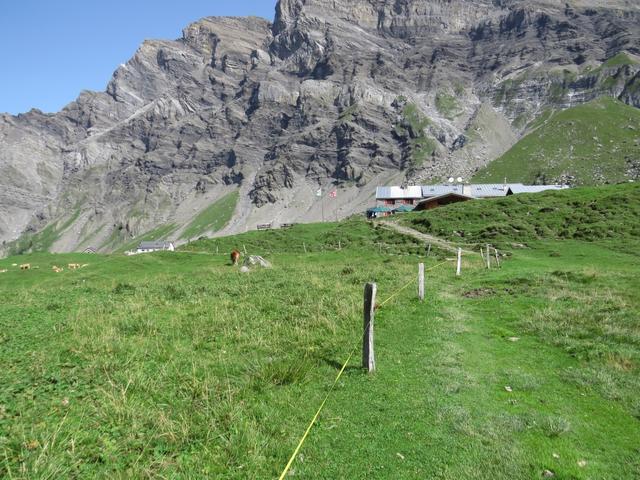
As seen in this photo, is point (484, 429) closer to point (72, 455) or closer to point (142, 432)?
point (142, 432)

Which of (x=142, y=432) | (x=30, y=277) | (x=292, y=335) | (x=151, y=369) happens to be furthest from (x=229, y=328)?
(x=30, y=277)

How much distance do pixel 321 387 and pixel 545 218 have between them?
58.0 m

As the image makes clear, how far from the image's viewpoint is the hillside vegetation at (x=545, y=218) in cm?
Answer: 4956

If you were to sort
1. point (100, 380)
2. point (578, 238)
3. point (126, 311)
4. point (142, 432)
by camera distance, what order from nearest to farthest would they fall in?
1. point (142, 432)
2. point (100, 380)
3. point (126, 311)
4. point (578, 238)

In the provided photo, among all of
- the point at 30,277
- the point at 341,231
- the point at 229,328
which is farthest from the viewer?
the point at 341,231

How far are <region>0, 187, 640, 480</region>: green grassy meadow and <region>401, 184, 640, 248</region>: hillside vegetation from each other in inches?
1223

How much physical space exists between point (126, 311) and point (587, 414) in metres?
17.4

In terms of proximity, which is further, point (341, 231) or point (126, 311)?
point (341, 231)

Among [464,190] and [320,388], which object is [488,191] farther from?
[320,388]

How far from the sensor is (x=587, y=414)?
939 cm

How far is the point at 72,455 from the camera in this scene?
7.52 metres

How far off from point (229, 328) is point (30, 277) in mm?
39068

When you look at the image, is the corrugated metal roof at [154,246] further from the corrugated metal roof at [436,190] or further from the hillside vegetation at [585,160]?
the hillside vegetation at [585,160]

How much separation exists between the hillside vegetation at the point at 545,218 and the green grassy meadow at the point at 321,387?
102ft
